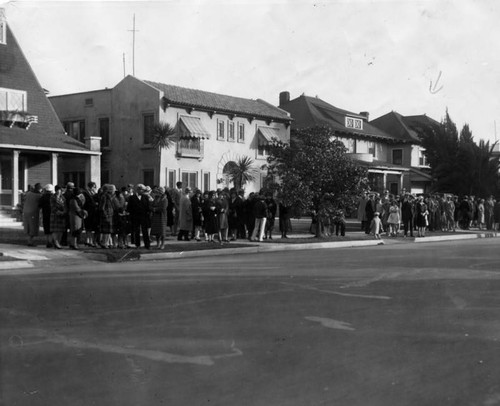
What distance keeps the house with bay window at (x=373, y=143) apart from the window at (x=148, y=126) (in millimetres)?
15141

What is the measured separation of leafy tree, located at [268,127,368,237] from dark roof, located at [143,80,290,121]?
1382cm

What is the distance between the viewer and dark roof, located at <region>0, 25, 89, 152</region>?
29834 mm

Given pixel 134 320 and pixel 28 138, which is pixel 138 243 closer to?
pixel 134 320

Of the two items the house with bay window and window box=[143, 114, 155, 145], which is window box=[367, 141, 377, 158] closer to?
the house with bay window

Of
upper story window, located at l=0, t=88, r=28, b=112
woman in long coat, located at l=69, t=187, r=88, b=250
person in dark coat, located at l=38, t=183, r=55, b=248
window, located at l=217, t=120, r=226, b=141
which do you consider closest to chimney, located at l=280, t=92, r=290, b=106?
window, located at l=217, t=120, r=226, b=141

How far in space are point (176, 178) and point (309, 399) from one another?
103 ft

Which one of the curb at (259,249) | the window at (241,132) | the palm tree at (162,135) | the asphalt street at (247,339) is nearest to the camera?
the asphalt street at (247,339)

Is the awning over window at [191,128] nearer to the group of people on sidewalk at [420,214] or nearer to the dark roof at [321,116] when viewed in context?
the group of people on sidewalk at [420,214]

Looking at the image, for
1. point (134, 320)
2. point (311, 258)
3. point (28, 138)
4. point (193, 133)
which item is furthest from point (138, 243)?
point (193, 133)

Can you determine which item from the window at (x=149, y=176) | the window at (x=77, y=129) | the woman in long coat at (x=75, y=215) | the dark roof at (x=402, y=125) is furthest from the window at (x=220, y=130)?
the woman in long coat at (x=75, y=215)

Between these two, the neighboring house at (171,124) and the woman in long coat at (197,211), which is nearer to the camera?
the woman in long coat at (197,211)

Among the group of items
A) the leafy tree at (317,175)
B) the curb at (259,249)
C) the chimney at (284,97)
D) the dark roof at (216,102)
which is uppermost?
the chimney at (284,97)

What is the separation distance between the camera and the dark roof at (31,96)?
29.8 m

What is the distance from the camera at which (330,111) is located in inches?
1989
